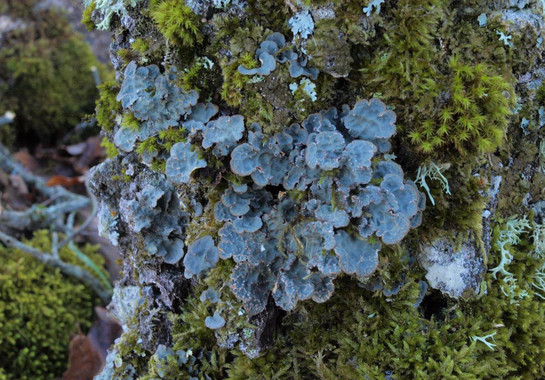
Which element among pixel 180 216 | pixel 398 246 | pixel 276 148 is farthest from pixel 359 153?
pixel 180 216

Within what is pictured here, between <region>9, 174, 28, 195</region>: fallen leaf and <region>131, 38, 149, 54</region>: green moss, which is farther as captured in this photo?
<region>9, 174, 28, 195</region>: fallen leaf

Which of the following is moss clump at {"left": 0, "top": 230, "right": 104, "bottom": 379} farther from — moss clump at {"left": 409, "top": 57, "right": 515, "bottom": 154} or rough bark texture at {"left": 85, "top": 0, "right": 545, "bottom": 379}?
moss clump at {"left": 409, "top": 57, "right": 515, "bottom": 154}

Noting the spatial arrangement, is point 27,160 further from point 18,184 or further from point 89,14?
point 89,14

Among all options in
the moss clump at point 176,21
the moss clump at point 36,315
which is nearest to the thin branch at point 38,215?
the moss clump at point 36,315

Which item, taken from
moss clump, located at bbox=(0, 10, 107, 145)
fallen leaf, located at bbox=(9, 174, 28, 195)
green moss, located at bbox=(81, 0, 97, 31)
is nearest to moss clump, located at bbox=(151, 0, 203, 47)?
green moss, located at bbox=(81, 0, 97, 31)

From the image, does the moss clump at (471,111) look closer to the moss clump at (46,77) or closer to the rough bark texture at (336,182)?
the rough bark texture at (336,182)

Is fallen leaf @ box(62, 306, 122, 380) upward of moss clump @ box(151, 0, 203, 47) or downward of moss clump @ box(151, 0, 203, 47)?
downward
